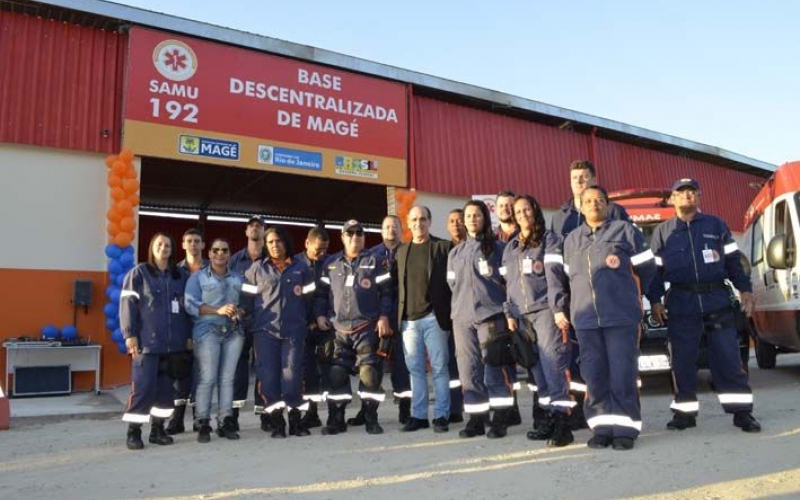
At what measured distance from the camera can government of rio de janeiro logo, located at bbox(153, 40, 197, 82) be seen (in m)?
9.21

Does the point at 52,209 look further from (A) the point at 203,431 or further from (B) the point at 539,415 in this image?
(B) the point at 539,415

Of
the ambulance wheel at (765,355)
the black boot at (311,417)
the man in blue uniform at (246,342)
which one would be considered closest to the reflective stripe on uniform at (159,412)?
the man in blue uniform at (246,342)

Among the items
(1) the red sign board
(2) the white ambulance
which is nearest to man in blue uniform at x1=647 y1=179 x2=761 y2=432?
(2) the white ambulance

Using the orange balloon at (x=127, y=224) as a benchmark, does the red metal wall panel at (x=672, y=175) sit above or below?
above

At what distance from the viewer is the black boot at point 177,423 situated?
5453 mm

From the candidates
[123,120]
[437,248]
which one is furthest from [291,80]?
[437,248]

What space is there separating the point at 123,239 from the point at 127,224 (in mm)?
219

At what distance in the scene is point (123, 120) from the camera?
29.3 feet

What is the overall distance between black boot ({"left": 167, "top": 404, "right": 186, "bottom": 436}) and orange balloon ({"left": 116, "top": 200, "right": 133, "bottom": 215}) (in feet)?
13.4

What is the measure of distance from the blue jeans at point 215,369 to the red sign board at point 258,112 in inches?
192

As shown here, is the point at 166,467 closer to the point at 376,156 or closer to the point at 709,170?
the point at 376,156

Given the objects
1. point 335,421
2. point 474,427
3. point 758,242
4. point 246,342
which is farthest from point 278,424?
point 758,242

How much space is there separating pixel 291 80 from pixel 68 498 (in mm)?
8205

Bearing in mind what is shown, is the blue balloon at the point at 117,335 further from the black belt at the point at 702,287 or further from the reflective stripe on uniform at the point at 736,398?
the reflective stripe on uniform at the point at 736,398
